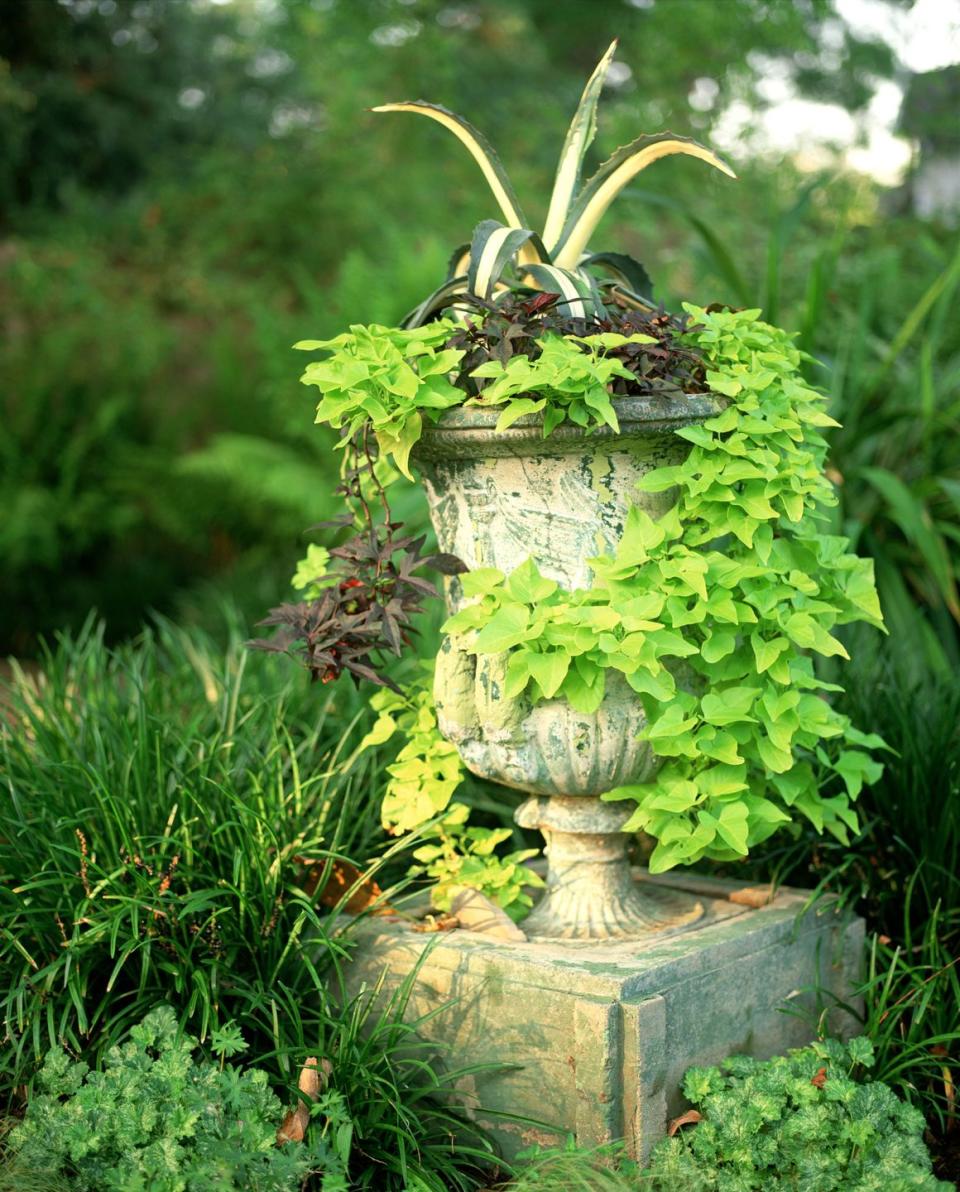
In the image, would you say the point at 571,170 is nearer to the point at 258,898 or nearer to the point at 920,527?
the point at 258,898

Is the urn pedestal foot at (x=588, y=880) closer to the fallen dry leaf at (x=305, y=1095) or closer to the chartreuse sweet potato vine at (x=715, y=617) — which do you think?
the chartreuse sweet potato vine at (x=715, y=617)

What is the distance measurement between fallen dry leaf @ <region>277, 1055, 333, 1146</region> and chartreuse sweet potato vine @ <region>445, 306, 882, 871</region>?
27.5 inches

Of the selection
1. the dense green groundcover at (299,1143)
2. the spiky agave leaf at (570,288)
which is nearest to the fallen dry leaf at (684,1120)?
the dense green groundcover at (299,1143)

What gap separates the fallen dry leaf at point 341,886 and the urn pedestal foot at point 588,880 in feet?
1.05

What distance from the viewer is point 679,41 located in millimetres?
7961

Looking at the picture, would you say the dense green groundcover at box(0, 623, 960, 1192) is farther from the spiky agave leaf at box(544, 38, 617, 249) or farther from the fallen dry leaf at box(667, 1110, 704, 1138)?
the spiky agave leaf at box(544, 38, 617, 249)

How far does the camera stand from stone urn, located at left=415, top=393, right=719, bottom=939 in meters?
2.32

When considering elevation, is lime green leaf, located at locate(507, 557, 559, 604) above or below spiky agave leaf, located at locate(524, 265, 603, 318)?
below

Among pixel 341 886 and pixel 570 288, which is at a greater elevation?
pixel 570 288

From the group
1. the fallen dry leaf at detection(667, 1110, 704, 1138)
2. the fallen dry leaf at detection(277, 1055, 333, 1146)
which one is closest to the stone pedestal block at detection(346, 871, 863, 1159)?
the fallen dry leaf at detection(667, 1110, 704, 1138)

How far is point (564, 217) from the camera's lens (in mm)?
2545

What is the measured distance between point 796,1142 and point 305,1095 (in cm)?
82

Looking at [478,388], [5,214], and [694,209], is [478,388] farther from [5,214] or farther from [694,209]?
[5,214]

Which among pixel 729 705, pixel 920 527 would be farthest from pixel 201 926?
pixel 920 527
